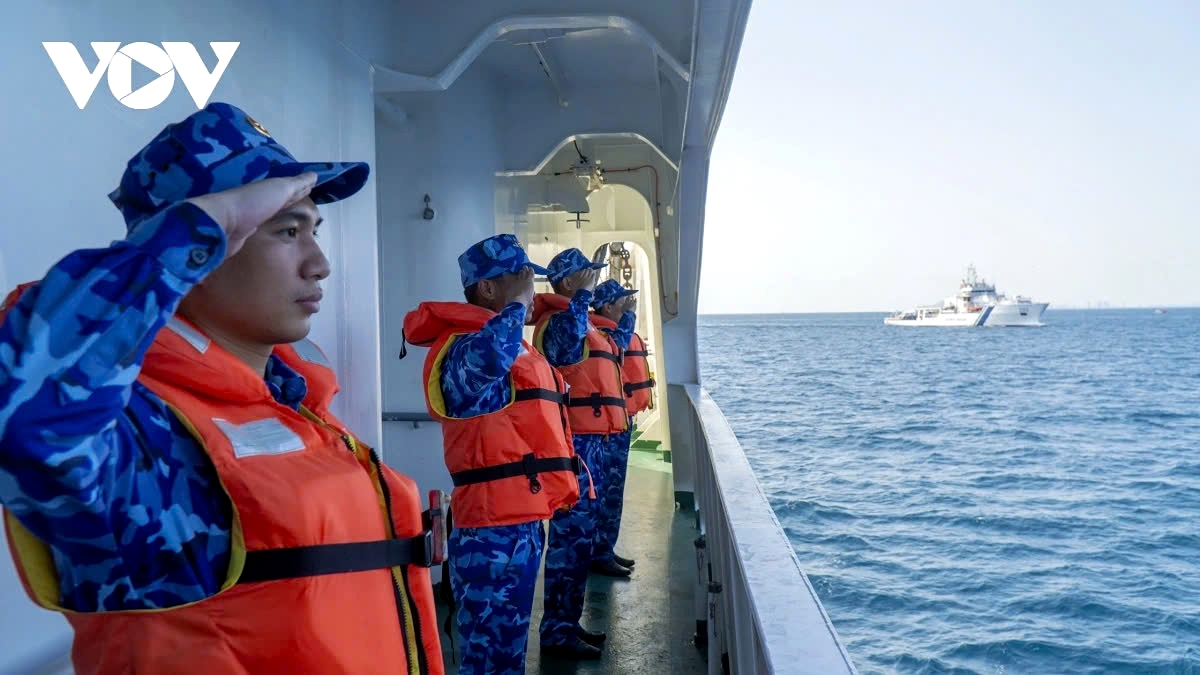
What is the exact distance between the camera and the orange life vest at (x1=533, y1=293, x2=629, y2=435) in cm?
399

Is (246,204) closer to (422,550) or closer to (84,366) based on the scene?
(84,366)

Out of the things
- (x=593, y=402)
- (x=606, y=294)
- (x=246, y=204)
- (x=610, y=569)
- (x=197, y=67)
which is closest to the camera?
(x=246, y=204)

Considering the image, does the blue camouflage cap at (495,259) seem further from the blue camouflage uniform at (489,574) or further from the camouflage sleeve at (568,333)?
the camouflage sleeve at (568,333)

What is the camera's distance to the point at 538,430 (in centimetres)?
258

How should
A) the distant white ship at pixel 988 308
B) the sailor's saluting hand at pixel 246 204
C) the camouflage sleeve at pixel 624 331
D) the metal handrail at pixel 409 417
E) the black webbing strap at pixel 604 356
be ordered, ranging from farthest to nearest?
the distant white ship at pixel 988 308
the camouflage sleeve at pixel 624 331
the black webbing strap at pixel 604 356
the metal handrail at pixel 409 417
the sailor's saluting hand at pixel 246 204

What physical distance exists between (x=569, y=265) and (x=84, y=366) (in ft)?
10.7

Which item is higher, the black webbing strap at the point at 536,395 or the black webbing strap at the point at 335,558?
the black webbing strap at the point at 536,395

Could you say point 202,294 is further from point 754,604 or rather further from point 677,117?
point 677,117

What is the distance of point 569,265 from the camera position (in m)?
3.93

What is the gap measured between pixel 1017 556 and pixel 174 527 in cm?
1305

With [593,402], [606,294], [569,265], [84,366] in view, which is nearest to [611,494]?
[593,402]

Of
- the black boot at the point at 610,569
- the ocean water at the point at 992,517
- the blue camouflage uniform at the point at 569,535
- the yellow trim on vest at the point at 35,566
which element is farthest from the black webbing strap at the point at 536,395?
the ocean water at the point at 992,517

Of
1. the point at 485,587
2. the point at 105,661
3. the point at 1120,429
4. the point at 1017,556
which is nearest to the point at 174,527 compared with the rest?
the point at 105,661

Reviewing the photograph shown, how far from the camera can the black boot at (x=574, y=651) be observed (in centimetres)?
328
